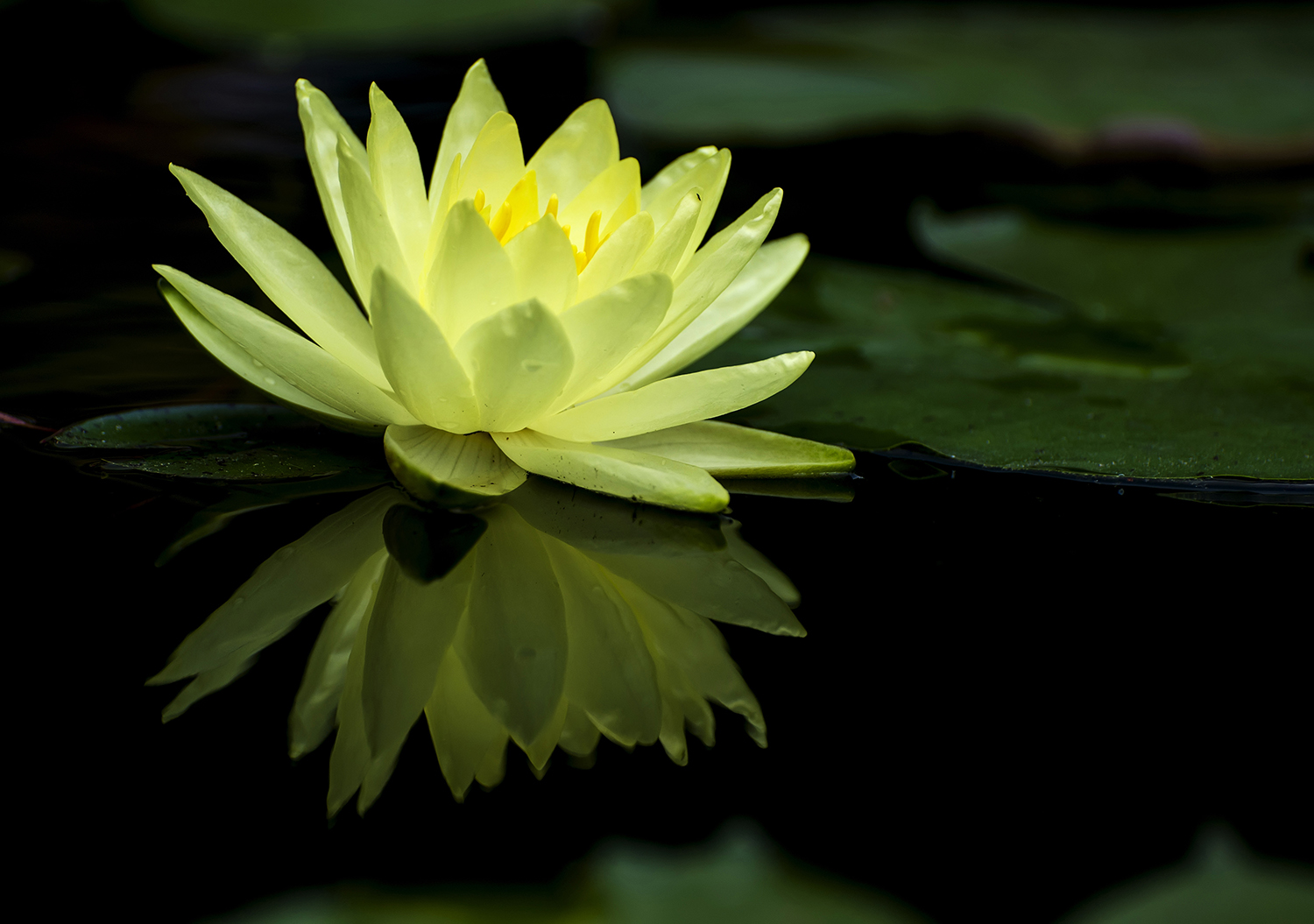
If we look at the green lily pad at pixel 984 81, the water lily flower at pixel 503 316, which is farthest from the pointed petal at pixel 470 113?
the green lily pad at pixel 984 81

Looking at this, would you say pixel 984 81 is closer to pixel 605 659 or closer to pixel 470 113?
pixel 470 113

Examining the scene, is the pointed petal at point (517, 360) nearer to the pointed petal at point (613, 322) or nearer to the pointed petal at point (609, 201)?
the pointed petal at point (613, 322)

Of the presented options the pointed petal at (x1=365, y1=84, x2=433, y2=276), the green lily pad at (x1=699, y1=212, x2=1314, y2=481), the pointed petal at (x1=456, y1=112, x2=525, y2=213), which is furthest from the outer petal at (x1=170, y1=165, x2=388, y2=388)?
the green lily pad at (x1=699, y1=212, x2=1314, y2=481)

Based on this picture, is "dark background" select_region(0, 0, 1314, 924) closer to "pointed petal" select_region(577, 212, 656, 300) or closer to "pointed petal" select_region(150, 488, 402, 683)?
→ "pointed petal" select_region(150, 488, 402, 683)

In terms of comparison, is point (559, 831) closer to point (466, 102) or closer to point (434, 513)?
point (434, 513)

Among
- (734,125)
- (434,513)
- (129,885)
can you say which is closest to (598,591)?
(434,513)
